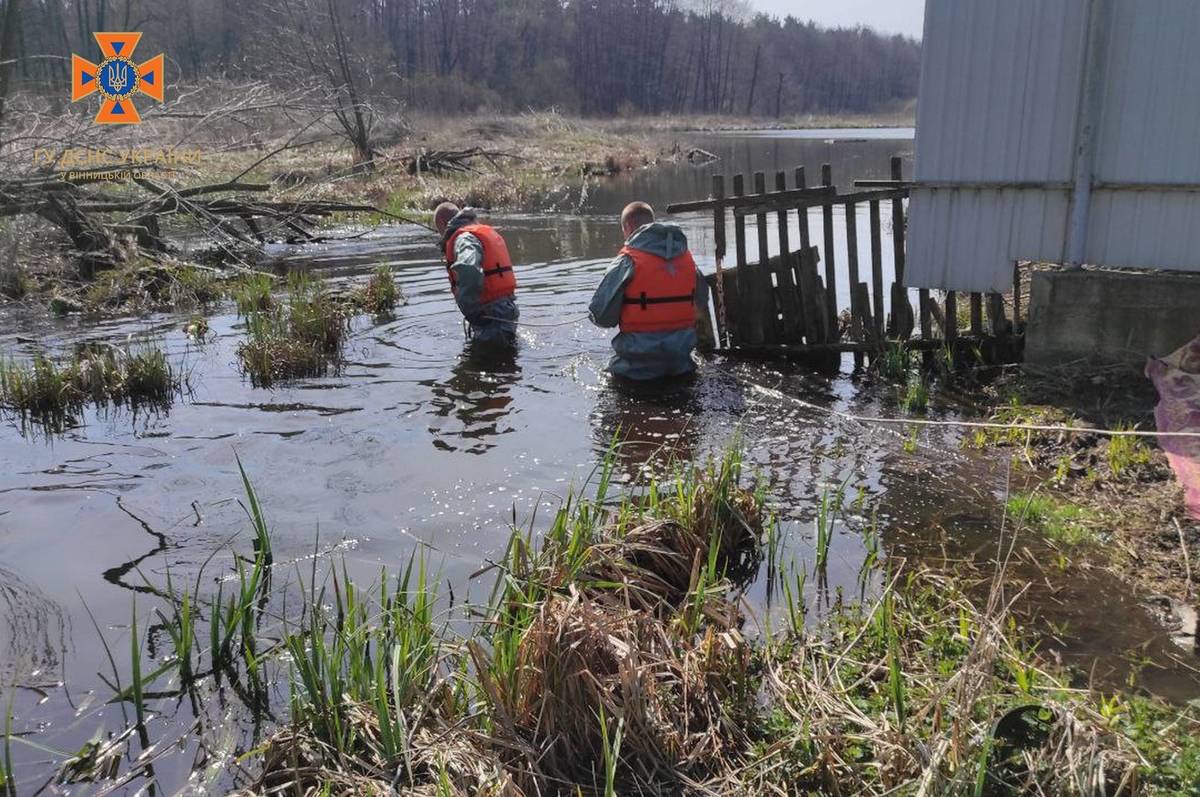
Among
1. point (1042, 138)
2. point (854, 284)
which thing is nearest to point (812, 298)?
point (854, 284)

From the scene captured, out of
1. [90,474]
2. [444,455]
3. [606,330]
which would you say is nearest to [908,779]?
[444,455]

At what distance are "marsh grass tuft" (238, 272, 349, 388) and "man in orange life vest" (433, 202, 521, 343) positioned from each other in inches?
59.8

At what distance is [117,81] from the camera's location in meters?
16.8

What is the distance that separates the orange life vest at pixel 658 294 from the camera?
27.3 ft

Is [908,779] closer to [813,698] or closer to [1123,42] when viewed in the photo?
[813,698]

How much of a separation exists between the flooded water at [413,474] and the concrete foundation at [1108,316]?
102 cm

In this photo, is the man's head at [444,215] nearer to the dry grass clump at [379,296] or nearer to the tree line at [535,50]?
the dry grass clump at [379,296]

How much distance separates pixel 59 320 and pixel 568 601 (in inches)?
443

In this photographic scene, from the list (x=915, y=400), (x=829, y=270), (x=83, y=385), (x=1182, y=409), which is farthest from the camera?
(x=829, y=270)

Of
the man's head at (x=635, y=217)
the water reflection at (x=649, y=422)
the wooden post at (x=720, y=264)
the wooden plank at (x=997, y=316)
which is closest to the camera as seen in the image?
the water reflection at (x=649, y=422)

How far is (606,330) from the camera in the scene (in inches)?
449

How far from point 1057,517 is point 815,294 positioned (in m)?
4.23

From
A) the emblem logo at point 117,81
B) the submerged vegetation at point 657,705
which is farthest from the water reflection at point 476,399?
the emblem logo at point 117,81

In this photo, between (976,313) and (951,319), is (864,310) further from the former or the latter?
(976,313)
